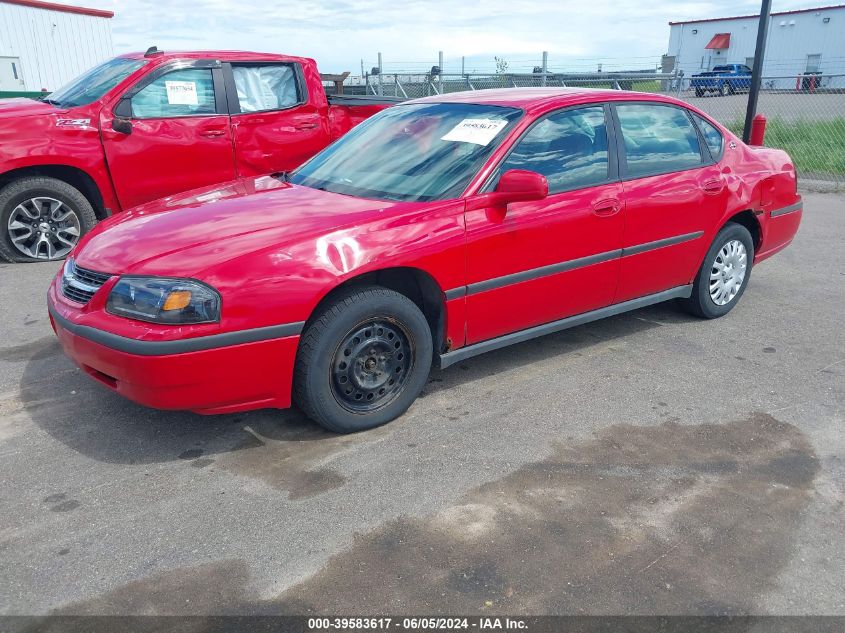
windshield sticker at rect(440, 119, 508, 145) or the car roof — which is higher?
the car roof

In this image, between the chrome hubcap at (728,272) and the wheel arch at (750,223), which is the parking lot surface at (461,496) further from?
the wheel arch at (750,223)

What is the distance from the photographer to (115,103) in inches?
261

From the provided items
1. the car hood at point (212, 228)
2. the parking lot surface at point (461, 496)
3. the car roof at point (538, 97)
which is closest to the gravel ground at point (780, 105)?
the car roof at point (538, 97)

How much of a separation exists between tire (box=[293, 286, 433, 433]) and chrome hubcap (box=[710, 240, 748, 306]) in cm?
259

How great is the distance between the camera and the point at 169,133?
6801 millimetres

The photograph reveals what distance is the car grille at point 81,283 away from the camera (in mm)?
3398

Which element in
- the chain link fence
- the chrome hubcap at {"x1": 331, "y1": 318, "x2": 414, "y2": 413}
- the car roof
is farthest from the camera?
the chain link fence

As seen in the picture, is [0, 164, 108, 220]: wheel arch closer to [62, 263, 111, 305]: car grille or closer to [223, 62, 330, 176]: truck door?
[223, 62, 330, 176]: truck door

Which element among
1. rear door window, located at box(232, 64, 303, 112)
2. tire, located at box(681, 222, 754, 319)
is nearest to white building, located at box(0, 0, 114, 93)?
rear door window, located at box(232, 64, 303, 112)

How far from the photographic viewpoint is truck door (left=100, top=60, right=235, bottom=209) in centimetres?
665

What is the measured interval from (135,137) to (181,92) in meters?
0.65

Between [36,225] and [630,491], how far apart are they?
5747mm

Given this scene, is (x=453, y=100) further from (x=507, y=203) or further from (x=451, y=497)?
(x=451, y=497)

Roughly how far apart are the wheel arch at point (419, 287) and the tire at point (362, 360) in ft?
0.31
